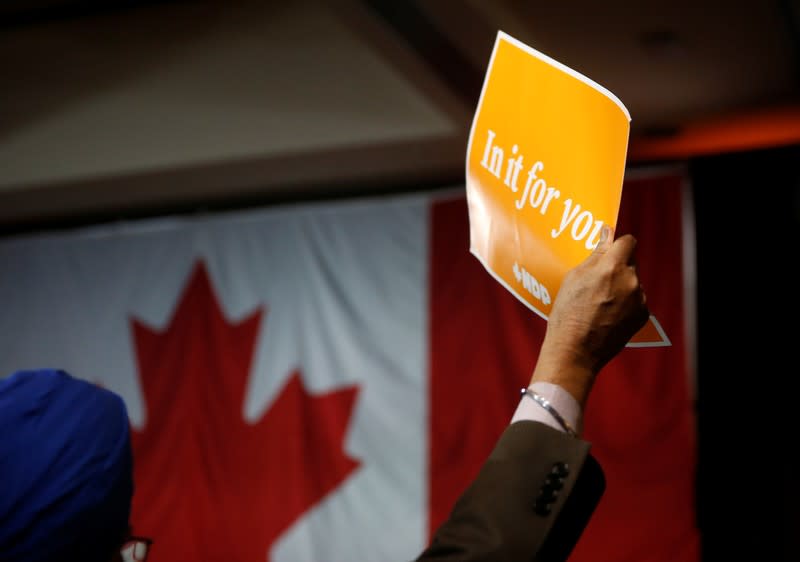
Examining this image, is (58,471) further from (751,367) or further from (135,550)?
(751,367)

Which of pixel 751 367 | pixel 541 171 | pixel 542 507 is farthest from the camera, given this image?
pixel 751 367

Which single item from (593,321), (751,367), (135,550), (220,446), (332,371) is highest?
(593,321)

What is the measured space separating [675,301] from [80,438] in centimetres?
259

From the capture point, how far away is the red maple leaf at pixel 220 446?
3.51 meters

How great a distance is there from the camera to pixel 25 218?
4297 millimetres

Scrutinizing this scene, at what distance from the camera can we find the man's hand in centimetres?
68

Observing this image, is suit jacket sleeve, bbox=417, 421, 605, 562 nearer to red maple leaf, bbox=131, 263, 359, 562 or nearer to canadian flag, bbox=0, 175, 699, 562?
canadian flag, bbox=0, 175, 699, 562

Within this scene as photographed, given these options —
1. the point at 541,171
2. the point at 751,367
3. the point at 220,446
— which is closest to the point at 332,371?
the point at 220,446

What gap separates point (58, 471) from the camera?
701 mm

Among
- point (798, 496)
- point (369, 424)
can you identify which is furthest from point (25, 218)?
point (798, 496)

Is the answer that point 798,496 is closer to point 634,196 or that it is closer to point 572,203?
point 634,196

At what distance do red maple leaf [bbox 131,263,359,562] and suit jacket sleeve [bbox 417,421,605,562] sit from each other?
9.38 feet

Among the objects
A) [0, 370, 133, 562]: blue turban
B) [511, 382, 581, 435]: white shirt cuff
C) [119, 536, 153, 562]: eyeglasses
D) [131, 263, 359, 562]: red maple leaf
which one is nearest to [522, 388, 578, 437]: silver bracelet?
[511, 382, 581, 435]: white shirt cuff

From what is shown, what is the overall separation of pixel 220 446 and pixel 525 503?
3130mm
